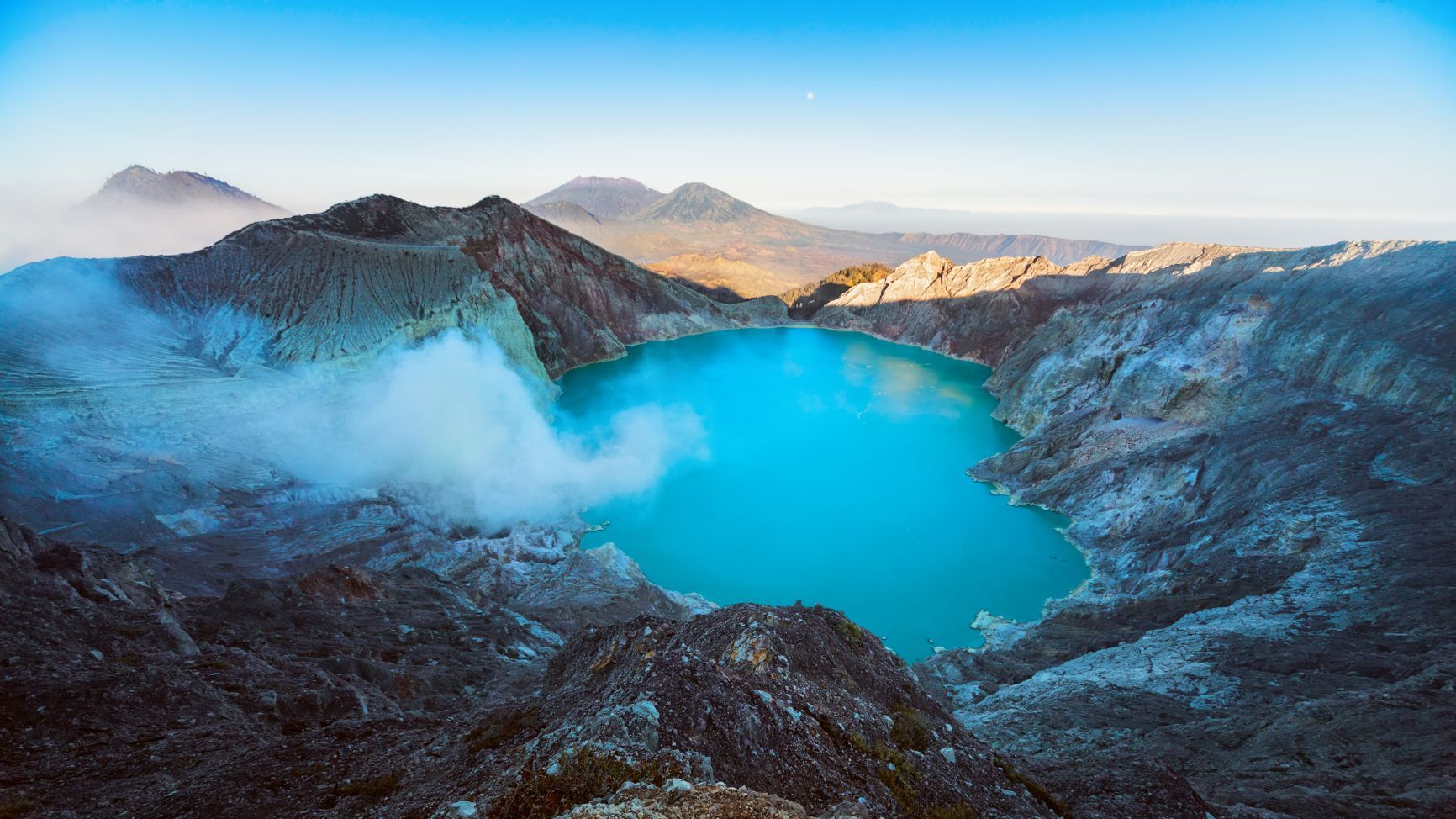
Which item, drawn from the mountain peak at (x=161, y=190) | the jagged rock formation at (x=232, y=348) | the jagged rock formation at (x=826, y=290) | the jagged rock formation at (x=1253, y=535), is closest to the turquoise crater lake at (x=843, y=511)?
the jagged rock formation at (x=1253, y=535)

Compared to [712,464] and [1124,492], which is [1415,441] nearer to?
[1124,492]

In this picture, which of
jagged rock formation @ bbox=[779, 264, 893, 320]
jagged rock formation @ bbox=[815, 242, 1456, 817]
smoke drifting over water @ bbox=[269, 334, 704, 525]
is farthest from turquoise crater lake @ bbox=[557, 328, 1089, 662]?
jagged rock formation @ bbox=[779, 264, 893, 320]

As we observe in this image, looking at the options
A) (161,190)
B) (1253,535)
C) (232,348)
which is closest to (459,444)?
(232,348)

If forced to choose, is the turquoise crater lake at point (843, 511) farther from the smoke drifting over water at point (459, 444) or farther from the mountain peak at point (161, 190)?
the mountain peak at point (161, 190)

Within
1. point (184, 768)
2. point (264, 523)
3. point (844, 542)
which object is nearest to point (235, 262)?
point (264, 523)

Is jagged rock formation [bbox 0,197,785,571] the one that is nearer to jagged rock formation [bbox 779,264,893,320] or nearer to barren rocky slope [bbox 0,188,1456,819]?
barren rocky slope [bbox 0,188,1456,819]

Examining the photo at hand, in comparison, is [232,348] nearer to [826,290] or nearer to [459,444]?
[459,444]
